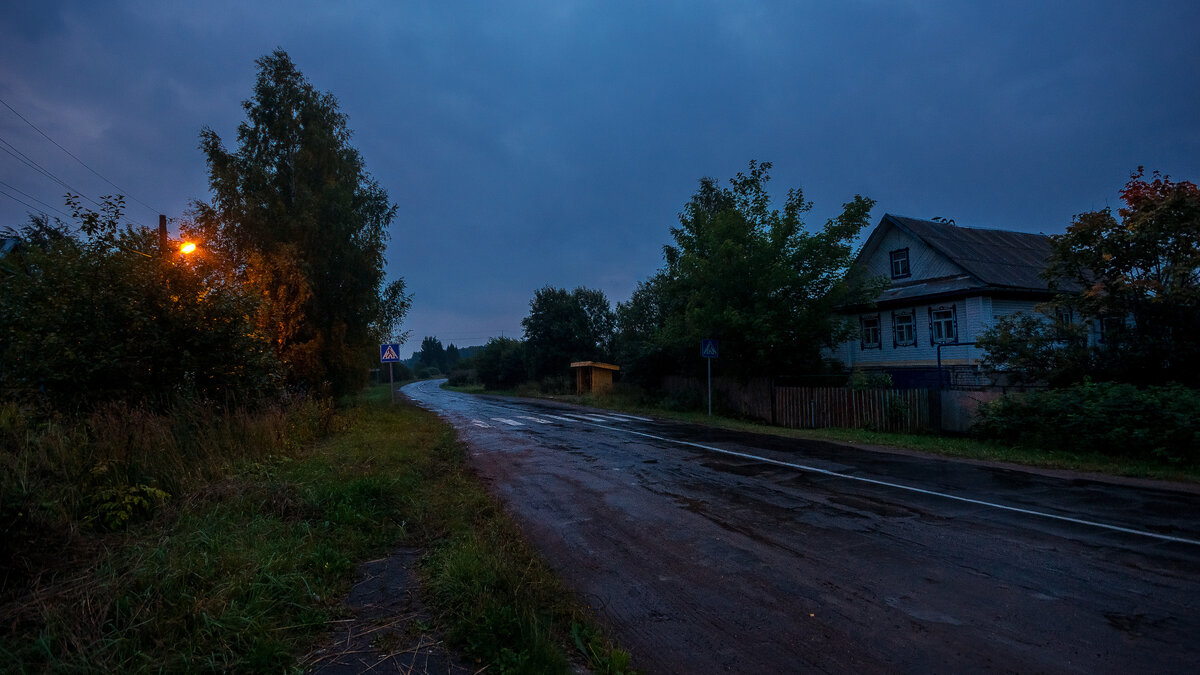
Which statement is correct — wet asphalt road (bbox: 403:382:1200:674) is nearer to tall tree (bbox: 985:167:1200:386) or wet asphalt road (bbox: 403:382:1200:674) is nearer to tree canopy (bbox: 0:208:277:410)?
tree canopy (bbox: 0:208:277:410)

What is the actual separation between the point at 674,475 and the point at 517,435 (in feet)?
24.1

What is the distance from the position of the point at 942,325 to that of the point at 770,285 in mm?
9187

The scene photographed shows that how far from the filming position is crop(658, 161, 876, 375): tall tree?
63.4ft

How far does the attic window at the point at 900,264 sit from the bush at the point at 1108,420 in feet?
45.0

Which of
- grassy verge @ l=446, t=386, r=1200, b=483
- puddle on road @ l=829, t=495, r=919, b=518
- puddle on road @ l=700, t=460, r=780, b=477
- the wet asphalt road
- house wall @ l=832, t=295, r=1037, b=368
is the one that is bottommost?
the wet asphalt road

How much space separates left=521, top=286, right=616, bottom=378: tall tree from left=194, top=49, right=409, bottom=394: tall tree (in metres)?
22.3

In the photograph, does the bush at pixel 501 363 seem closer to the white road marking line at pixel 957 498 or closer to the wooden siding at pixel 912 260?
the wooden siding at pixel 912 260

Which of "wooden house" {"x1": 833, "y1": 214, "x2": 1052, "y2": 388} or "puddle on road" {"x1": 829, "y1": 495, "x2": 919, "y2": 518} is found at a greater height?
"wooden house" {"x1": 833, "y1": 214, "x2": 1052, "y2": 388}

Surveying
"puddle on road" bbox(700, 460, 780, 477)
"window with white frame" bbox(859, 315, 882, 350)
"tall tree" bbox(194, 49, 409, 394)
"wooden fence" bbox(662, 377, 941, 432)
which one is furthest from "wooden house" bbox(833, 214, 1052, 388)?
"tall tree" bbox(194, 49, 409, 394)

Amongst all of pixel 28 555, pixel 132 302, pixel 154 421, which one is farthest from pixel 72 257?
pixel 28 555

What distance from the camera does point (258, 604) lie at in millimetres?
3506

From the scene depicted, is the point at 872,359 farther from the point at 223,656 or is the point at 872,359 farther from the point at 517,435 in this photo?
the point at 223,656

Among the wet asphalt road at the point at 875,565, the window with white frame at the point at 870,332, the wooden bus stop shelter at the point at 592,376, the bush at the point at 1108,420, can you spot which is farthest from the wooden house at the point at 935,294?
the wooden bus stop shelter at the point at 592,376

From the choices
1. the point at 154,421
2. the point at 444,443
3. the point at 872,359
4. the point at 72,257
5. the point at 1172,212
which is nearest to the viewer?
the point at 154,421
